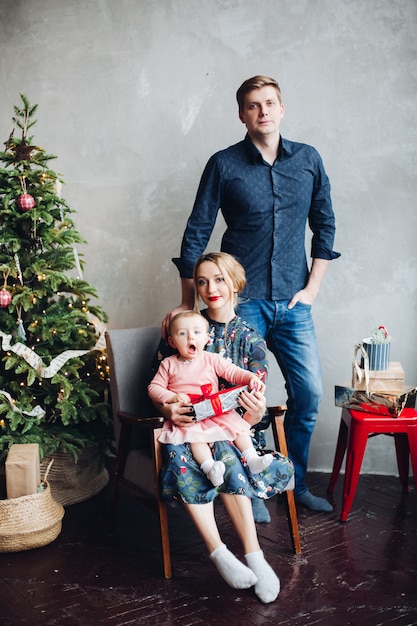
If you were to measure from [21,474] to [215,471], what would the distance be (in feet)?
3.44

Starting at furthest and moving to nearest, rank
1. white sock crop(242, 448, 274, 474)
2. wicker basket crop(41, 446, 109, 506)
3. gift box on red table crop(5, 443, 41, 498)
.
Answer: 1. wicker basket crop(41, 446, 109, 506)
2. gift box on red table crop(5, 443, 41, 498)
3. white sock crop(242, 448, 274, 474)

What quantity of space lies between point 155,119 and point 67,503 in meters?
2.33

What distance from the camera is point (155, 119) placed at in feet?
14.0

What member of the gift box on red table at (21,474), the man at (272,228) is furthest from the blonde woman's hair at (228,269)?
the gift box on red table at (21,474)

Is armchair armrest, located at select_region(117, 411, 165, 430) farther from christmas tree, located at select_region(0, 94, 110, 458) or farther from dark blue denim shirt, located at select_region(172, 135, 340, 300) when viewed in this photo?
dark blue denim shirt, located at select_region(172, 135, 340, 300)

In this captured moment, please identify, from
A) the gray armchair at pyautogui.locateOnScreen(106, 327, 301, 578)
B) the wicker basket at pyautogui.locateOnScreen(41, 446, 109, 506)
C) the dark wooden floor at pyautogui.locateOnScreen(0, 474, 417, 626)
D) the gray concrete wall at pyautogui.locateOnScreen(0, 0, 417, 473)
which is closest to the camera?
the dark wooden floor at pyautogui.locateOnScreen(0, 474, 417, 626)

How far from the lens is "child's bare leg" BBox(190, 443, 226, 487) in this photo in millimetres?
2898

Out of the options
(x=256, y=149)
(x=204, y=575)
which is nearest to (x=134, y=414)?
(x=204, y=575)

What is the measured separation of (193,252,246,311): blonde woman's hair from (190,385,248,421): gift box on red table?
1.74 feet

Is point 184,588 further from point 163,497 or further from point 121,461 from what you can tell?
A: point 121,461

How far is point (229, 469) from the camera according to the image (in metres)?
2.96

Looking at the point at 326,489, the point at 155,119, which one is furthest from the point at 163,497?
the point at 155,119

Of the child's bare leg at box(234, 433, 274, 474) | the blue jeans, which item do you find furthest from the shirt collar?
the child's bare leg at box(234, 433, 274, 474)

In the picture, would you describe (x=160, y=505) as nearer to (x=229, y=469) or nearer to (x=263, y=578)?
(x=229, y=469)
